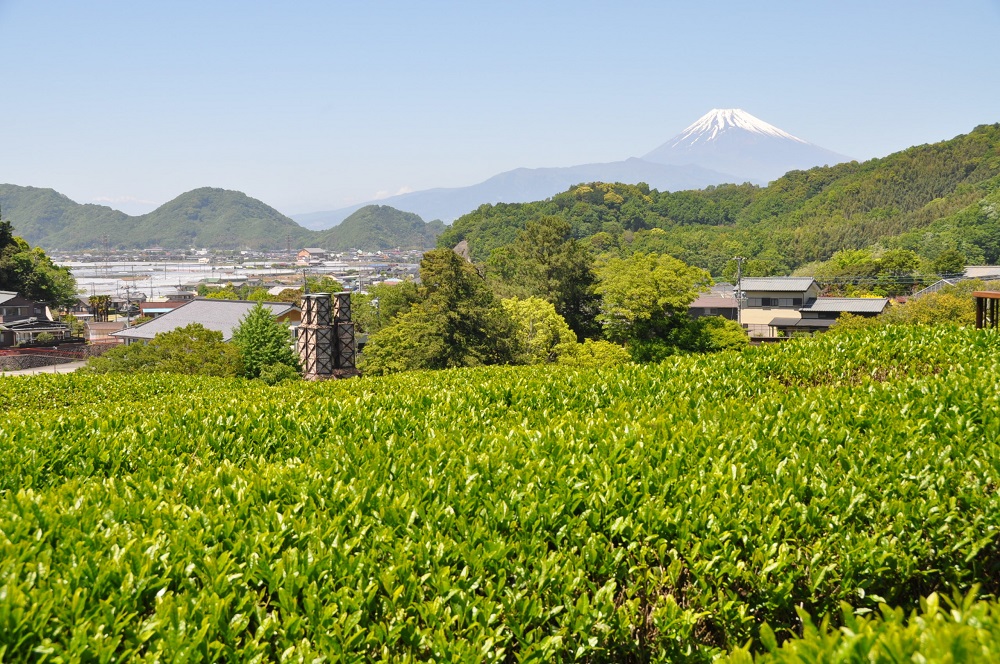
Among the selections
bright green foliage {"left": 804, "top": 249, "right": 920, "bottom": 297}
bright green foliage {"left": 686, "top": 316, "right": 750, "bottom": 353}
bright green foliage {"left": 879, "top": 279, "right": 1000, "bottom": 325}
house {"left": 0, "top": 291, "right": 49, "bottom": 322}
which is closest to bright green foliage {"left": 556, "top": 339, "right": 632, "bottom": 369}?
bright green foliage {"left": 686, "top": 316, "right": 750, "bottom": 353}

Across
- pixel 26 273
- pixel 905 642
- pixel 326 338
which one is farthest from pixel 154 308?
pixel 905 642

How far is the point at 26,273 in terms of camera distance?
177 feet

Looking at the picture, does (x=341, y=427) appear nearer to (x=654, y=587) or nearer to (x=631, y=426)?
(x=631, y=426)

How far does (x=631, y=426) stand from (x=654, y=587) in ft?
7.66

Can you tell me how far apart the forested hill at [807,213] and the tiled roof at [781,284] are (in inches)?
1268

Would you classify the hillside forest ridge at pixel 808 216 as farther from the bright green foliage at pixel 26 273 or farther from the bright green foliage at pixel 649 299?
the bright green foliage at pixel 26 273

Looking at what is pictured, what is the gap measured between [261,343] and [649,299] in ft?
55.7

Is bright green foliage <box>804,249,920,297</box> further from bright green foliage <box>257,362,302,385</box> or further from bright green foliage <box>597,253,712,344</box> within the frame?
bright green foliage <box>257,362,302,385</box>

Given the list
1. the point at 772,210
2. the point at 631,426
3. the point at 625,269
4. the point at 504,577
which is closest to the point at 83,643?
the point at 504,577

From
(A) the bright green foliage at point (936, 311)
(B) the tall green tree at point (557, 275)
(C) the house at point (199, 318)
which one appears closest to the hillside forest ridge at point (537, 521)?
(A) the bright green foliage at point (936, 311)

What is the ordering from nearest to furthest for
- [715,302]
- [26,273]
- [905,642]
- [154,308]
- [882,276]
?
[905,642], [715,302], [26,273], [882,276], [154,308]

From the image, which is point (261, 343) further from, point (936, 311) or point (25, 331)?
point (936, 311)

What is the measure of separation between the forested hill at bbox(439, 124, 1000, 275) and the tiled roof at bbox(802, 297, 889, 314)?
32561mm

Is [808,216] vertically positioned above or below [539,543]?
above
